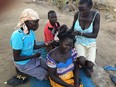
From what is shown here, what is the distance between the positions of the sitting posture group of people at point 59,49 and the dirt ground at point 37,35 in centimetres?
37

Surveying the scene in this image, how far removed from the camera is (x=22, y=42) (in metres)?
3.47

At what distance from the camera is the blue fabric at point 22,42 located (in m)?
3.39

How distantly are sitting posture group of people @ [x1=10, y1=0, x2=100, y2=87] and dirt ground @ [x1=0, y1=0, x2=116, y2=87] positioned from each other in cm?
37

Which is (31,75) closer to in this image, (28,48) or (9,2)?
(28,48)

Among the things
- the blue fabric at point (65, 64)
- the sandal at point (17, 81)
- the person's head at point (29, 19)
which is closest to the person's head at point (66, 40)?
the blue fabric at point (65, 64)

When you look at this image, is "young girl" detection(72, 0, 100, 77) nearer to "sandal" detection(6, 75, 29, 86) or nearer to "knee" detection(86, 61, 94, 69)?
"knee" detection(86, 61, 94, 69)

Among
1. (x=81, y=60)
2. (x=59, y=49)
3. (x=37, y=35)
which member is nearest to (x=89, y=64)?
(x=81, y=60)

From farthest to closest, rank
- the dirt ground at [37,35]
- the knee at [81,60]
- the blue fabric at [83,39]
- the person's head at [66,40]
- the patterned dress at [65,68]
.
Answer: the dirt ground at [37,35]
the blue fabric at [83,39]
the knee at [81,60]
the patterned dress at [65,68]
the person's head at [66,40]

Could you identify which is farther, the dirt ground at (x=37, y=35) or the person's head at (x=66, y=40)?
the dirt ground at (x=37, y=35)

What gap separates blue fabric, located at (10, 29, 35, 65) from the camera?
3.39 meters

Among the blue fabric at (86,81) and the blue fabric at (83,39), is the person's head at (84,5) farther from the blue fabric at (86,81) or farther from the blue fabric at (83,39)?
the blue fabric at (86,81)

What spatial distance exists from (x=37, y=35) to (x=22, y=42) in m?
2.13

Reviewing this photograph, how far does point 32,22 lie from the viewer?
339 centimetres

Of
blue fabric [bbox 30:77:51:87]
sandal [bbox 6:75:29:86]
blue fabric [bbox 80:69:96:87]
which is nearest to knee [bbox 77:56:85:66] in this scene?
blue fabric [bbox 80:69:96:87]
